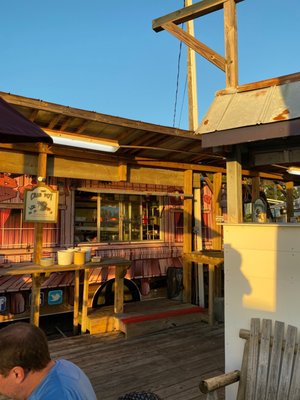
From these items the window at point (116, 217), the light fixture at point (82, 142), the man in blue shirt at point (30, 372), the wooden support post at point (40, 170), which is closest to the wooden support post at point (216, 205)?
the window at point (116, 217)

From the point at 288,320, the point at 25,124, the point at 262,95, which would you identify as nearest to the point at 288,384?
the point at 288,320

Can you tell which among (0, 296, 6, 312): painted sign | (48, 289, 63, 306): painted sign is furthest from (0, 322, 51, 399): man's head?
(48, 289, 63, 306): painted sign

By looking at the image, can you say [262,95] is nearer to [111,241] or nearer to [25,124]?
[25,124]

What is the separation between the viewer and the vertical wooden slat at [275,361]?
92.6 inches

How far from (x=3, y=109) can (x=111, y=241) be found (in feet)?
16.2

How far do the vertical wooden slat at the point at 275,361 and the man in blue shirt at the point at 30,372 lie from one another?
5.31ft

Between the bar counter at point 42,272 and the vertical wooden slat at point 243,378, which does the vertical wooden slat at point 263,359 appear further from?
the bar counter at point 42,272

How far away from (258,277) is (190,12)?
3018mm

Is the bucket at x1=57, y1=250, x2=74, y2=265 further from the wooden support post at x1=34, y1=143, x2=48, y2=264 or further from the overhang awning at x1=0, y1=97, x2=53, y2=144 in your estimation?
the overhang awning at x1=0, y1=97, x2=53, y2=144

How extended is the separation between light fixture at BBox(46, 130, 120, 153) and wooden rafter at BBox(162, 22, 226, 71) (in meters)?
1.66

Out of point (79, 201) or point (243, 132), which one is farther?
point (79, 201)

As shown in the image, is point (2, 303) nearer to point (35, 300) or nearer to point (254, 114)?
point (35, 300)

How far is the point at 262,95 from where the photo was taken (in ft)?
9.49

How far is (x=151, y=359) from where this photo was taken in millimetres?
4273
